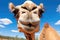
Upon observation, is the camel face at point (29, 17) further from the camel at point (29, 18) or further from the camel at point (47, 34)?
the camel at point (47, 34)

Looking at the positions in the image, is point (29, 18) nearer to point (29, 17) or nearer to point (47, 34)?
point (29, 17)

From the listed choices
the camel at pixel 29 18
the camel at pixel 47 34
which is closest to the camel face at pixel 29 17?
the camel at pixel 29 18

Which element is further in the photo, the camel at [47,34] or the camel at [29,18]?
the camel at [47,34]

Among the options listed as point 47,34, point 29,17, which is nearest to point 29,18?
point 29,17

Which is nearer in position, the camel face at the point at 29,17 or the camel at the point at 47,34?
the camel face at the point at 29,17

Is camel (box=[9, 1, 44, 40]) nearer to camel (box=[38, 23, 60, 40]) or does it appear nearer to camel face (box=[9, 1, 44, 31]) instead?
camel face (box=[9, 1, 44, 31])

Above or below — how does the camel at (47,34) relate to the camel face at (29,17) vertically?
above

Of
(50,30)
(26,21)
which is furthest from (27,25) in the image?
(50,30)

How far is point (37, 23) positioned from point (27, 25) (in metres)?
0.06

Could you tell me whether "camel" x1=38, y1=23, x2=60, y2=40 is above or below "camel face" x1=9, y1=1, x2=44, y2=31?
above

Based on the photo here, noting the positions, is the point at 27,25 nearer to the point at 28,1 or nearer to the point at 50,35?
the point at 28,1

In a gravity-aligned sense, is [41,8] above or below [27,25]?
above

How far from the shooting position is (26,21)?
1284mm

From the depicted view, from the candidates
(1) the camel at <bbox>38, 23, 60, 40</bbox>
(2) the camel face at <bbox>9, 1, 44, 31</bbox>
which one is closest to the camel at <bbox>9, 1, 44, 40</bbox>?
(2) the camel face at <bbox>9, 1, 44, 31</bbox>
